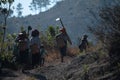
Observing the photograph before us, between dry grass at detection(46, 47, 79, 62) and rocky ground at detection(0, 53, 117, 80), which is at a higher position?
dry grass at detection(46, 47, 79, 62)

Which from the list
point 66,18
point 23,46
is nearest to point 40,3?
point 66,18

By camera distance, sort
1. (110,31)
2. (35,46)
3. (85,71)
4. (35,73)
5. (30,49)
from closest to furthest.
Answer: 1. (110,31)
2. (85,71)
3. (35,73)
4. (35,46)
5. (30,49)

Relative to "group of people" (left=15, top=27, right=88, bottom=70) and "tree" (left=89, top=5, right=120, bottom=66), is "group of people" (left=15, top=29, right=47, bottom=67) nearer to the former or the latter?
"group of people" (left=15, top=27, right=88, bottom=70)

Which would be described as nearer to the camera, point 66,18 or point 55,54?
point 55,54

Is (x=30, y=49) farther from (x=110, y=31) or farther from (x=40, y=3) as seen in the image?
(x=40, y=3)

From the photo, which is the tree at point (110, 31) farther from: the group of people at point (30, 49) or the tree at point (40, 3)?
the tree at point (40, 3)

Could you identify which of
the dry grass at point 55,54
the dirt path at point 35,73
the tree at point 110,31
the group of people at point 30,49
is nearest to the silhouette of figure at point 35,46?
the group of people at point 30,49

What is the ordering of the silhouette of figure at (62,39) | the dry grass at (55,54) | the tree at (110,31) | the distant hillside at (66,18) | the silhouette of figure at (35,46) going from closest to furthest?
the tree at (110,31) < the silhouette of figure at (35,46) < the silhouette of figure at (62,39) < the dry grass at (55,54) < the distant hillside at (66,18)

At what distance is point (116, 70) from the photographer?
28.0ft

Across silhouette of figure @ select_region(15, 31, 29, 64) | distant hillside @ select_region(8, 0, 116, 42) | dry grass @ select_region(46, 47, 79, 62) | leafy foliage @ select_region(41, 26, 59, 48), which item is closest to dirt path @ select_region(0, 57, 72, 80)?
silhouette of figure @ select_region(15, 31, 29, 64)

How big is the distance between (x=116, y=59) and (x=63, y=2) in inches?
3123

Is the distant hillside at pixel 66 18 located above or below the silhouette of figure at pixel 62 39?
above

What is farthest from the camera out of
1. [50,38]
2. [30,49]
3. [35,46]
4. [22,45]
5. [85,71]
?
[50,38]

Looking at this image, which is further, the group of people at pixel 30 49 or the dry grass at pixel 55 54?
the dry grass at pixel 55 54
